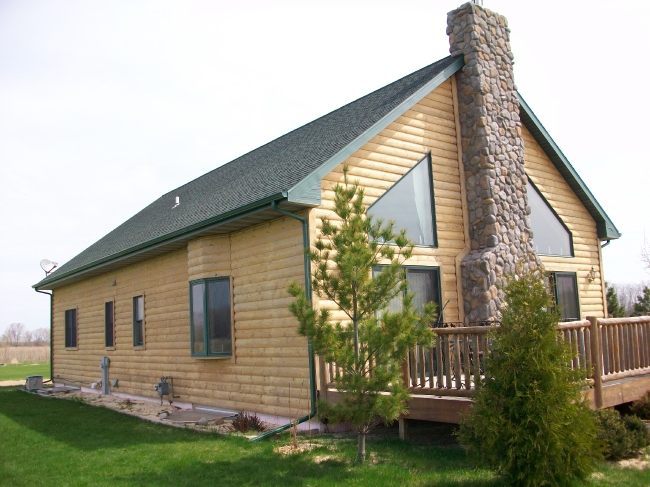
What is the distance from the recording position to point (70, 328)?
68.9 ft

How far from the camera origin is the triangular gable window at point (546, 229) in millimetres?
13852

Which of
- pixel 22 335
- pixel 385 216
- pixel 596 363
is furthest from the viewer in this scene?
pixel 22 335

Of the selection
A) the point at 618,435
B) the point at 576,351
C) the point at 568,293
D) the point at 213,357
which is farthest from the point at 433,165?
the point at 618,435

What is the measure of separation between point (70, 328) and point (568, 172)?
16.4 metres

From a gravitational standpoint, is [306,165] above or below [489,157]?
below

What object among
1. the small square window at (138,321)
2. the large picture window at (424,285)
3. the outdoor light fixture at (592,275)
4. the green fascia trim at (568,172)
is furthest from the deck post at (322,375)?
the outdoor light fixture at (592,275)

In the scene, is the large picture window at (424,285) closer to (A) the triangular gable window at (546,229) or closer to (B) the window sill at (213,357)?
(A) the triangular gable window at (546,229)

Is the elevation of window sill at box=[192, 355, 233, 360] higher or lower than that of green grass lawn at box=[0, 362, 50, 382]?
higher

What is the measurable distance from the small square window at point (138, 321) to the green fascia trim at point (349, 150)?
7.66 m

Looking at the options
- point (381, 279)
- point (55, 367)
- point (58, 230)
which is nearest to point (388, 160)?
point (381, 279)

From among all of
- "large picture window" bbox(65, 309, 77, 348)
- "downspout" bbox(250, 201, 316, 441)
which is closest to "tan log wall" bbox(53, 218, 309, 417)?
"downspout" bbox(250, 201, 316, 441)

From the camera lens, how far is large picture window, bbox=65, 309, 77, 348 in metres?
20.4

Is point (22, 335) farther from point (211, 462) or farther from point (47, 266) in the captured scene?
point (211, 462)

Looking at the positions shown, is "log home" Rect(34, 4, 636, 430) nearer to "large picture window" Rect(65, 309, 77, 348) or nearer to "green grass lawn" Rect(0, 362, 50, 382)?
"large picture window" Rect(65, 309, 77, 348)
